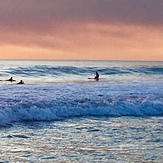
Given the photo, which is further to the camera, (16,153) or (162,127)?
(162,127)

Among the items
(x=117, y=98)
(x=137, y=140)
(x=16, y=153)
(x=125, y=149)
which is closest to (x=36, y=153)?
(x=16, y=153)

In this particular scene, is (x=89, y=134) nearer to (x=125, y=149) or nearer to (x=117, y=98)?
(x=125, y=149)

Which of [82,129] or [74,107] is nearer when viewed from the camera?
[82,129]

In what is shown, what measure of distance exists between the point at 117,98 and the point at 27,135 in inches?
396

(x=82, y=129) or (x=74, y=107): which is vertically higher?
(x=74, y=107)

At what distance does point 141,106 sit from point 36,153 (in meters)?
10.7

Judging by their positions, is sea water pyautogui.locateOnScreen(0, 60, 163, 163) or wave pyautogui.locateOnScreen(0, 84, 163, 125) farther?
wave pyautogui.locateOnScreen(0, 84, 163, 125)

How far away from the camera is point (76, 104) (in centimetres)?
2078

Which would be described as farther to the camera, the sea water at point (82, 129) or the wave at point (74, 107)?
the wave at point (74, 107)

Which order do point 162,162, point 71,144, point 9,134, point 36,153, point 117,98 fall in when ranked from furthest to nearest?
1. point 117,98
2. point 9,134
3. point 71,144
4. point 36,153
5. point 162,162

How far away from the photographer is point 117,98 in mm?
23672

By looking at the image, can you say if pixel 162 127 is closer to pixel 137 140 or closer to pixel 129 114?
pixel 137 140

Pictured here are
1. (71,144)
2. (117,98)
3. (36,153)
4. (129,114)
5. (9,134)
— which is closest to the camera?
(36,153)

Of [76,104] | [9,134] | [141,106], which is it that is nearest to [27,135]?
[9,134]
